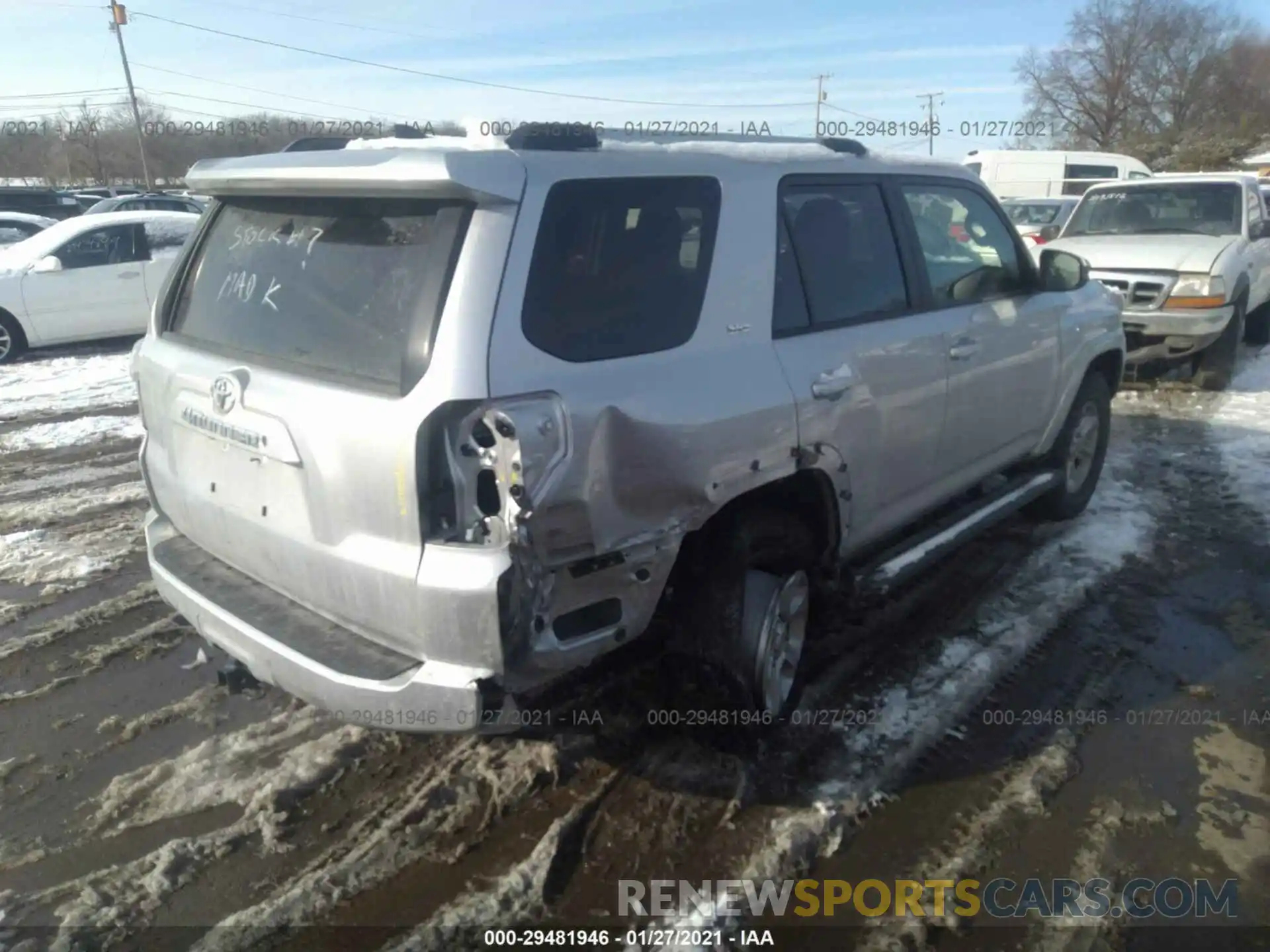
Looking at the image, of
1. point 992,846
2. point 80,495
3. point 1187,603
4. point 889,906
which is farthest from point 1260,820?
point 80,495

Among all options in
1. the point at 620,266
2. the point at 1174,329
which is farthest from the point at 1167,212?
the point at 620,266

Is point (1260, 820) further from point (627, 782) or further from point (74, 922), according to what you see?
point (74, 922)

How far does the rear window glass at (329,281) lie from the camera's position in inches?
100

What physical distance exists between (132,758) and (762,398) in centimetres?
248

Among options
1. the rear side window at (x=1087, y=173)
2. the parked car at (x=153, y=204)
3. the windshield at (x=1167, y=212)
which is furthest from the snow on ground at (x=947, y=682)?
the rear side window at (x=1087, y=173)

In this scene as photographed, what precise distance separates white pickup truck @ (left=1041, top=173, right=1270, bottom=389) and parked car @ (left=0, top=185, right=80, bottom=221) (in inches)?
1073

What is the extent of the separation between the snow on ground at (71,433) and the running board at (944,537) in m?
Result: 5.91

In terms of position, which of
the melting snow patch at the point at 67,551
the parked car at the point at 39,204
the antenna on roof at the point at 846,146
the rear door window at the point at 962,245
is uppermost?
the parked car at the point at 39,204

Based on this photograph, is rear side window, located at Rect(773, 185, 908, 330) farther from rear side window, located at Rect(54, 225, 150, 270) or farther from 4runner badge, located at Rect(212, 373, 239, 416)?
rear side window, located at Rect(54, 225, 150, 270)

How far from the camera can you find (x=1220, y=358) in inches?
372

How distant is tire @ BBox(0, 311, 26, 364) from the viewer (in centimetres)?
1062

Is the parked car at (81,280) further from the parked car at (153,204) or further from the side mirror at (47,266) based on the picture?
the parked car at (153,204)

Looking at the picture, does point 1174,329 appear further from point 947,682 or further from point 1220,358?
point 947,682

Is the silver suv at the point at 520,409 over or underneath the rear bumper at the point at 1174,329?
over
